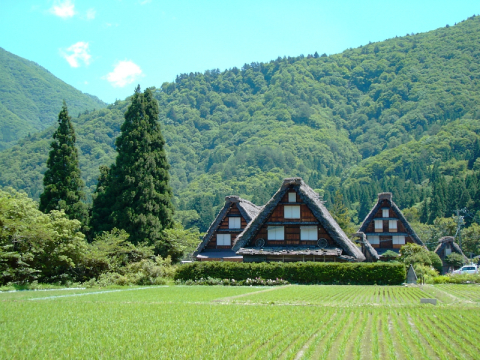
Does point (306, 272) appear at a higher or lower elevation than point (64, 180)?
lower

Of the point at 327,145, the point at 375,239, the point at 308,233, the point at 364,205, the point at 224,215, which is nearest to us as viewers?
the point at 308,233

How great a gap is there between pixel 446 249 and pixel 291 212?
29.5m

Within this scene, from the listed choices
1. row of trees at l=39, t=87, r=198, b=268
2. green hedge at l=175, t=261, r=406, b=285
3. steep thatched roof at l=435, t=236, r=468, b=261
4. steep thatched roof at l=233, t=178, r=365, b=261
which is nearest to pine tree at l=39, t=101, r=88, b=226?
row of trees at l=39, t=87, r=198, b=268

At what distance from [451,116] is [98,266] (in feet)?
481

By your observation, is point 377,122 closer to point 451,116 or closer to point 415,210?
point 451,116

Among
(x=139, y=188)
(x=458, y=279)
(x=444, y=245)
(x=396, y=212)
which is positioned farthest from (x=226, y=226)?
(x=444, y=245)

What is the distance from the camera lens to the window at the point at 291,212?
121 feet

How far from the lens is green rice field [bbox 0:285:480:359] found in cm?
978

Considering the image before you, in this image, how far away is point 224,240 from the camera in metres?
45.7

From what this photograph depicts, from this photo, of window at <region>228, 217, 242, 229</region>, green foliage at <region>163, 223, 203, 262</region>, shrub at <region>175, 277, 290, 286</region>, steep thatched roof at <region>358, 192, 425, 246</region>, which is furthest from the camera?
steep thatched roof at <region>358, 192, 425, 246</region>

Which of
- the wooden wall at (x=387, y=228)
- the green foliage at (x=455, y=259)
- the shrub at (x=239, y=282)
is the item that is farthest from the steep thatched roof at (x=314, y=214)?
the green foliage at (x=455, y=259)

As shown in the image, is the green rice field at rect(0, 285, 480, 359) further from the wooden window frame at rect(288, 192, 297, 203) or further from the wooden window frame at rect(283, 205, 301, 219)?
the wooden window frame at rect(288, 192, 297, 203)

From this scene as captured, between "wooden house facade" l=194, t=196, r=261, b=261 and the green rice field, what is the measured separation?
27729 millimetres

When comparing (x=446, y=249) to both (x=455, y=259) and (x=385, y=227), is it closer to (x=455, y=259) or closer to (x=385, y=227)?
(x=455, y=259)
